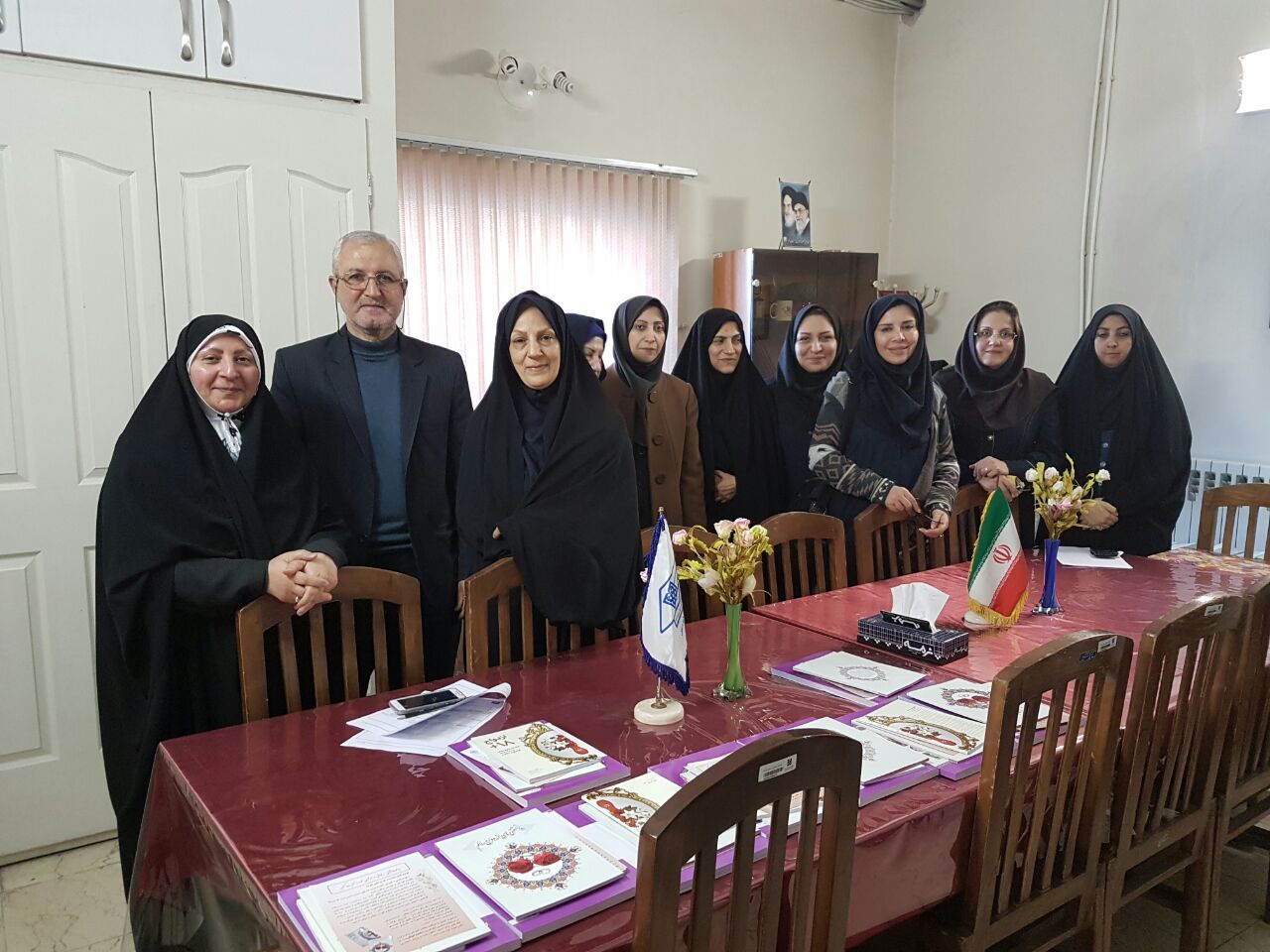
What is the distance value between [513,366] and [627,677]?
2.76 ft

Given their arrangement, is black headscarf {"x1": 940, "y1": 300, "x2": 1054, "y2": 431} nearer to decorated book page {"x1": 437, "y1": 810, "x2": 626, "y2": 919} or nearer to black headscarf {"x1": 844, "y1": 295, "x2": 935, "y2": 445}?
black headscarf {"x1": 844, "y1": 295, "x2": 935, "y2": 445}

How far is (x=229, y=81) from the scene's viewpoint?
2545 mm

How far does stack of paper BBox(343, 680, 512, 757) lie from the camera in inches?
59.0

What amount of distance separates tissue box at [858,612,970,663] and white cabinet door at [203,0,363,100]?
6.73 ft

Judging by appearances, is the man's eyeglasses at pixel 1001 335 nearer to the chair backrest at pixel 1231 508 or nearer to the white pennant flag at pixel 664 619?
the chair backrest at pixel 1231 508

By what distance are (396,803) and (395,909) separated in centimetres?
28

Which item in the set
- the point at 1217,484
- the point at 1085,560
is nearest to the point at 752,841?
the point at 1085,560

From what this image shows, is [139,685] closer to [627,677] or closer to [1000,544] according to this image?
[627,677]

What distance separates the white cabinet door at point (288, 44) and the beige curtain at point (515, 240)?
1.00 metres

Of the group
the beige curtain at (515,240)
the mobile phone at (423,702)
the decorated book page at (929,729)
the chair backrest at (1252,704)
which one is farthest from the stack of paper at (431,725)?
the beige curtain at (515,240)

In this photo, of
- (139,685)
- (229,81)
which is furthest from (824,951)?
(229,81)

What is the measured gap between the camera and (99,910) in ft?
7.59

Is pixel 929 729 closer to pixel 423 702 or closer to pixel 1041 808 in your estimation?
pixel 1041 808

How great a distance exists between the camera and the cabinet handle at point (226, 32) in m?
2.50
